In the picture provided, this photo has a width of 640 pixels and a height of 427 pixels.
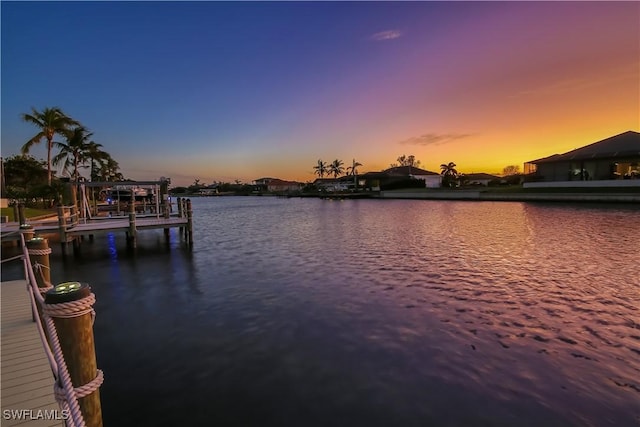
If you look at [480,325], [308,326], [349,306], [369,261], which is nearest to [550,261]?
[369,261]

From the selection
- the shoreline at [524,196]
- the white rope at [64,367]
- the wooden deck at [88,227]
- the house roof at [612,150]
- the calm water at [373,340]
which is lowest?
the calm water at [373,340]

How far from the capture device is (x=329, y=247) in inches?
882

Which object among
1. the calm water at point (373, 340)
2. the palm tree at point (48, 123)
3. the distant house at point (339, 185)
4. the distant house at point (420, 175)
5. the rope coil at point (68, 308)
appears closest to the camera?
the rope coil at point (68, 308)

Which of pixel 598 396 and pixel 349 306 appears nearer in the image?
pixel 598 396

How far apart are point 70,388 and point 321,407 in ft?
15.5

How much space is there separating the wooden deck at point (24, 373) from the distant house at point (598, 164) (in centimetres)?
6702

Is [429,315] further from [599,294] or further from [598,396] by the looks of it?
[599,294]

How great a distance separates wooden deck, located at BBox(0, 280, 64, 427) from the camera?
4452 mm

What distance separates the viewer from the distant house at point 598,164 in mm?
55719

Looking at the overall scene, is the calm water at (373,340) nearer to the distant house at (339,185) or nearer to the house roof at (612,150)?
the house roof at (612,150)

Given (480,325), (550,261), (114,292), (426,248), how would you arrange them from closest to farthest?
(480,325) < (114,292) < (550,261) < (426,248)

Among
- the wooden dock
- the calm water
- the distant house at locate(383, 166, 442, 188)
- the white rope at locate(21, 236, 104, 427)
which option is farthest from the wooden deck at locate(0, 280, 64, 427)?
the distant house at locate(383, 166, 442, 188)

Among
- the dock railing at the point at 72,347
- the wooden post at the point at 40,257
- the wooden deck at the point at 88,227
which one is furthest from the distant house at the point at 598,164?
the dock railing at the point at 72,347

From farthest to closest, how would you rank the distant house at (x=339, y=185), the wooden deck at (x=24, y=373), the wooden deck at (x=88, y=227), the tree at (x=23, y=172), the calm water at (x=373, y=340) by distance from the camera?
the distant house at (x=339, y=185), the tree at (x=23, y=172), the wooden deck at (x=88, y=227), the calm water at (x=373, y=340), the wooden deck at (x=24, y=373)
